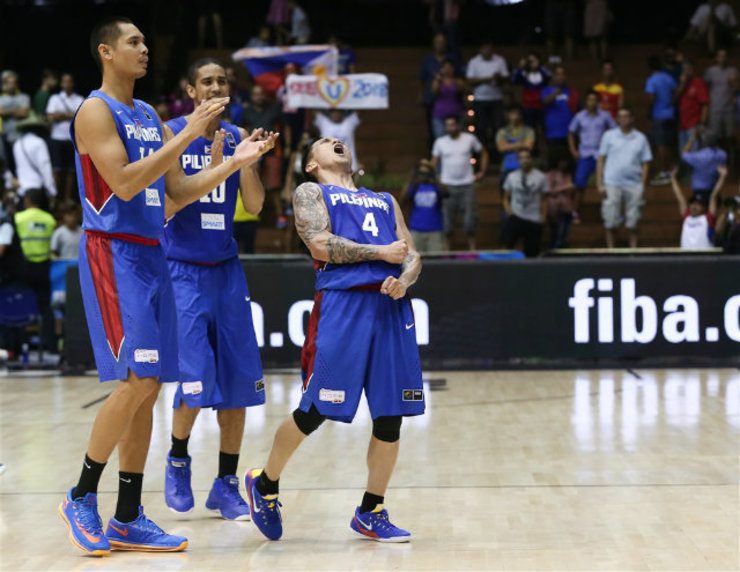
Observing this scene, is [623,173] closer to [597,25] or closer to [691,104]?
[691,104]

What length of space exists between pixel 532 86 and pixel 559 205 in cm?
263

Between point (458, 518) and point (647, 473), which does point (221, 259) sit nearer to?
point (458, 518)

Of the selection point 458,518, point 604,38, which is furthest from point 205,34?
point 458,518

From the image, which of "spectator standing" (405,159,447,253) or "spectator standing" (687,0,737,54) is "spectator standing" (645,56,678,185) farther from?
"spectator standing" (405,159,447,253)

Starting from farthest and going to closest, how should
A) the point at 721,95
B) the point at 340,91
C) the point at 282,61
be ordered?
1. the point at 721,95
2. the point at 282,61
3. the point at 340,91

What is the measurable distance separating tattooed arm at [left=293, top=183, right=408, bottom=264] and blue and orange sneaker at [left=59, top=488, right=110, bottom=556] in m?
1.63

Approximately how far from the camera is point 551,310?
14.3 m

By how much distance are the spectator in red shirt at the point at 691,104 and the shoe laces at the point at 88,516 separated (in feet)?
53.2

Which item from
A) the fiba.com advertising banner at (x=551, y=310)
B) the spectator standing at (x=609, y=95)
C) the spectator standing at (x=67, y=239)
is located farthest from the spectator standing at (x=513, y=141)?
the spectator standing at (x=67, y=239)

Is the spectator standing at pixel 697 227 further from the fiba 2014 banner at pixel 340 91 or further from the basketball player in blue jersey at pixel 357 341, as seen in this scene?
the basketball player in blue jersey at pixel 357 341

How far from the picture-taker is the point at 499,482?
26.0ft

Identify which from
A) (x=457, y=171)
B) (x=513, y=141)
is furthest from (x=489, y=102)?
(x=457, y=171)

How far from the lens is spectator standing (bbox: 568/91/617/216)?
19734 millimetres

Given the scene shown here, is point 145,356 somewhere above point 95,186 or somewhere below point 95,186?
below
